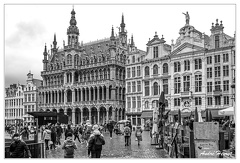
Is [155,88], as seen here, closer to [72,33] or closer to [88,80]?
[88,80]

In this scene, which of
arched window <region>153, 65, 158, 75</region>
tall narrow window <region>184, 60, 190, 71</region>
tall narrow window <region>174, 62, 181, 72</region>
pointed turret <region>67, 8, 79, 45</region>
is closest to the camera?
tall narrow window <region>184, 60, 190, 71</region>

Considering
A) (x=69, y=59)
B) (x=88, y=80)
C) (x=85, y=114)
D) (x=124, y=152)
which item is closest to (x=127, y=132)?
(x=124, y=152)

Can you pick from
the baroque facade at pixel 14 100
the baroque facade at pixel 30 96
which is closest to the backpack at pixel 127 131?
the baroque facade at pixel 30 96

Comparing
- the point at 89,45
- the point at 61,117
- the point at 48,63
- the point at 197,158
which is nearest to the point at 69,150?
the point at 197,158

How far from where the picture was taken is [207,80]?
48.1 metres

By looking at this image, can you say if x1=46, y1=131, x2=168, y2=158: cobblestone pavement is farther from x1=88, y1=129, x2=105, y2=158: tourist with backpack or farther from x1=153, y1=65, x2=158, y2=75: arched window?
x1=153, y1=65, x2=158, y2=75: arched window

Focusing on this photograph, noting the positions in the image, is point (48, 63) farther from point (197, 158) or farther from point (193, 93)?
point (197, 158)

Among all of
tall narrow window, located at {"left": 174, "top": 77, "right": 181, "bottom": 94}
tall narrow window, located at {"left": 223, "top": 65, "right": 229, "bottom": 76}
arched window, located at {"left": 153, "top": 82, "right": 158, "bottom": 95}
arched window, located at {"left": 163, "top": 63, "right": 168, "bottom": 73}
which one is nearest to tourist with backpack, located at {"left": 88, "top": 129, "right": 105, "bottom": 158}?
tall narrow window, located at {"left": 223, "top": 65, "right": 229, "bottom": 76}

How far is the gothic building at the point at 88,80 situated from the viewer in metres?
64.1

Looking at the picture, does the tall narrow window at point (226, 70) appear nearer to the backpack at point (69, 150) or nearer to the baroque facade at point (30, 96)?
the backpack at point (69, 150)

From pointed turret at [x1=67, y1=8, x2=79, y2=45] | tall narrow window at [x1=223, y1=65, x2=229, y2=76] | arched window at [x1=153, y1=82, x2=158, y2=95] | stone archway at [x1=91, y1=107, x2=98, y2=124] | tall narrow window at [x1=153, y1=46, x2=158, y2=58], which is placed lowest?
stone archway at [x1=91, y1=107, x2=98, y2=124]

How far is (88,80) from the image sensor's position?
68.3 metres

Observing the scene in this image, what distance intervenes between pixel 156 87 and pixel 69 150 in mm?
43372

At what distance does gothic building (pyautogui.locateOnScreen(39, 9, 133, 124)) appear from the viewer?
6412 cm
